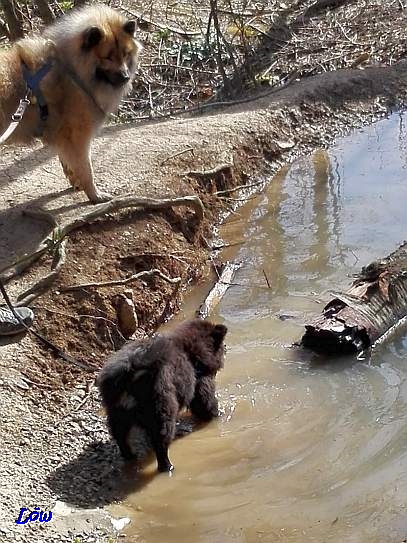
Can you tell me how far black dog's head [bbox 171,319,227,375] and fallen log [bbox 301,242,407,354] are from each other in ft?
2.47

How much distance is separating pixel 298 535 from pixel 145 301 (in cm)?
295

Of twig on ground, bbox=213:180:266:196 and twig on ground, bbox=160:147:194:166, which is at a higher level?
twig on ground, bbox=160:147:194:166

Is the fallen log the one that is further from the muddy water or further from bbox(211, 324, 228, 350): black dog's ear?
bbox(211, 324, 228, 350): black dog's ear

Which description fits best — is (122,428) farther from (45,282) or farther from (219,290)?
(219,290)

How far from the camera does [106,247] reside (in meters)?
6.84

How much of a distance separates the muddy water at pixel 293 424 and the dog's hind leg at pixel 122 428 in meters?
0.17

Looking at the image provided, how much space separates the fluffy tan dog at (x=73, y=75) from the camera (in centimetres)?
675

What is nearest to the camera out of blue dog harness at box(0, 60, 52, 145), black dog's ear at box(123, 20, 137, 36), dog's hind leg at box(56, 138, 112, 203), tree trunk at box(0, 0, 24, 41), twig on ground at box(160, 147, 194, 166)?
blue dog harness at box(0, 60, 52, 145)

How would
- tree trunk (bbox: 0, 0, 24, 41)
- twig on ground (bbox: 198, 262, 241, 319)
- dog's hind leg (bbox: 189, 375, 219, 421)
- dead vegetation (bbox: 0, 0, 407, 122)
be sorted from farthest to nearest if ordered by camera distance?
dead vegetation (bbox: 0, 0, 407, 122), tree trunk (bbox: 0, 0, 24, 41), twig on ground (bbox: 198, 262, 241, 319), dog's hind leg (bbox: 189, 375, 219, 421)

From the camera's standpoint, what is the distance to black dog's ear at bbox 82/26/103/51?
6738 millimetres

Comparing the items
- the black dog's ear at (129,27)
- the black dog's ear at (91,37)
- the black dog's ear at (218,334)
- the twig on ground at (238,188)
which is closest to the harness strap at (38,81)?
the black dog's ear at (91,37)

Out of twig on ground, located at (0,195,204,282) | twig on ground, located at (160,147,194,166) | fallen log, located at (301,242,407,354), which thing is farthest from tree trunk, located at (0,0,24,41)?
fallen log, located at (301,242,407,354)

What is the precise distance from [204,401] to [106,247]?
212 cm

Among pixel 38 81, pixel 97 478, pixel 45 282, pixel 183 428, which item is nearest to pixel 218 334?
pixel 183 428
